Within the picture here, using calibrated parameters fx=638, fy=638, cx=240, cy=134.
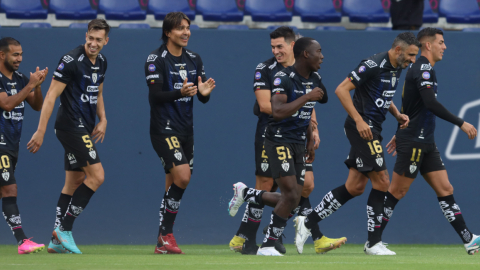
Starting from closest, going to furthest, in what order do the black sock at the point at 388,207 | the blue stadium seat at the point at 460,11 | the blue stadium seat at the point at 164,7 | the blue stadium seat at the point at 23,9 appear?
the black sock at the point at 388,207 → the blue stadium seat at the point at 23,9 → the blue stadium seat at the point at 164,7 → the blue stadium seat at the point at 460,11

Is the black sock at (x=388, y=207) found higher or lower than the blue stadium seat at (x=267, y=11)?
lower

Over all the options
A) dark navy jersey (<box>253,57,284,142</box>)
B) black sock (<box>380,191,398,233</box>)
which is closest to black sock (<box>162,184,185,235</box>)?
dark navy jersey (<box>253,57,284,142</box>)

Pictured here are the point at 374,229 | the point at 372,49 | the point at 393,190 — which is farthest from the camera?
the point at 372,49

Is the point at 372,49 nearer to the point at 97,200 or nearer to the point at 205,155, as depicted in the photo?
the point at 205,155

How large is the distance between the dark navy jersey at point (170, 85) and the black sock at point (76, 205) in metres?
0.92

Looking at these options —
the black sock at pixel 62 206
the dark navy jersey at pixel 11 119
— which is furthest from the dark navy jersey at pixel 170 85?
the dark navy jersey at pixel 11 119

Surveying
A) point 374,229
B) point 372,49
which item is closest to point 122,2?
point 372,49

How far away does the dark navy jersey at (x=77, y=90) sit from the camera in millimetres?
6535

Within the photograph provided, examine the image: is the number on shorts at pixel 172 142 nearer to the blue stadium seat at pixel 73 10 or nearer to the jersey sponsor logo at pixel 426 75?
the jersey sponsor logo at pixel 426 75

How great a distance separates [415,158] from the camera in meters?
6.76

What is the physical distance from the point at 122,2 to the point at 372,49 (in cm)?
421

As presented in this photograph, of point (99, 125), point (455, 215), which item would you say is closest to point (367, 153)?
point (455, 215)

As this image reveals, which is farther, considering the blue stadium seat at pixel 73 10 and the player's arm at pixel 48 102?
the blue stadium seat at pixel 73 10

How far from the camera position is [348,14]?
10914 millimetres
